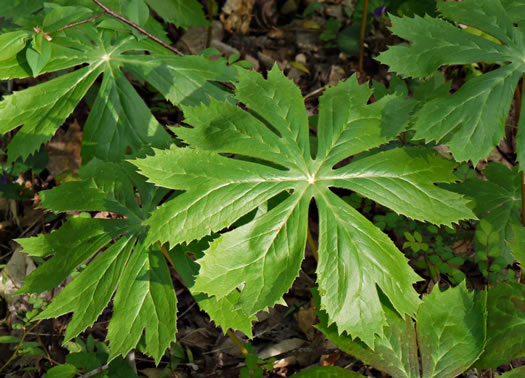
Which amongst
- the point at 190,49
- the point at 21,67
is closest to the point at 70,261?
the point at 21,67

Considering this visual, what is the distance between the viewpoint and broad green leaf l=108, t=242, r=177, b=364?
5.04ft

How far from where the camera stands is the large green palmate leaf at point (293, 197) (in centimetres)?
144

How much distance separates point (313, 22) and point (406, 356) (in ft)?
7.99

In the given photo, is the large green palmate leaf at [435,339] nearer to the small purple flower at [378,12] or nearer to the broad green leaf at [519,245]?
the broad green leaf at [519,245]

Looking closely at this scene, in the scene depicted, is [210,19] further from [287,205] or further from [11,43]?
[287,205]

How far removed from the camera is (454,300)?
1540 millimetres

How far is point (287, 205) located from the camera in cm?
158

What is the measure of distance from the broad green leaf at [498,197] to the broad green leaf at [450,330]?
606 millimetres

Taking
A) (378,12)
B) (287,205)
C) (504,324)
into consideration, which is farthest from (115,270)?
(378,12)

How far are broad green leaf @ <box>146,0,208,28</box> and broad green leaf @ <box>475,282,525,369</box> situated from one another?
6.99ft

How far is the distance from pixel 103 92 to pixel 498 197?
186cm

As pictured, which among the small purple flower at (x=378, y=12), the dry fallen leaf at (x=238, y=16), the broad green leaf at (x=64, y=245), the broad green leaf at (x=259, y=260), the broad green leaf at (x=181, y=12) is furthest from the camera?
the dry fallen leaf at (x=238, y=16)

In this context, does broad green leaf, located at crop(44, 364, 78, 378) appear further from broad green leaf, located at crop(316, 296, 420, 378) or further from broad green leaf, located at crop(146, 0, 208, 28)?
broad green leaf, located at crop(146, 0, 208, 28)

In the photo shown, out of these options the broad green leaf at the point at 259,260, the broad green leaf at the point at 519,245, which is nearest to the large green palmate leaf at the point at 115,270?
the broad green leaf at the point at 259,260
